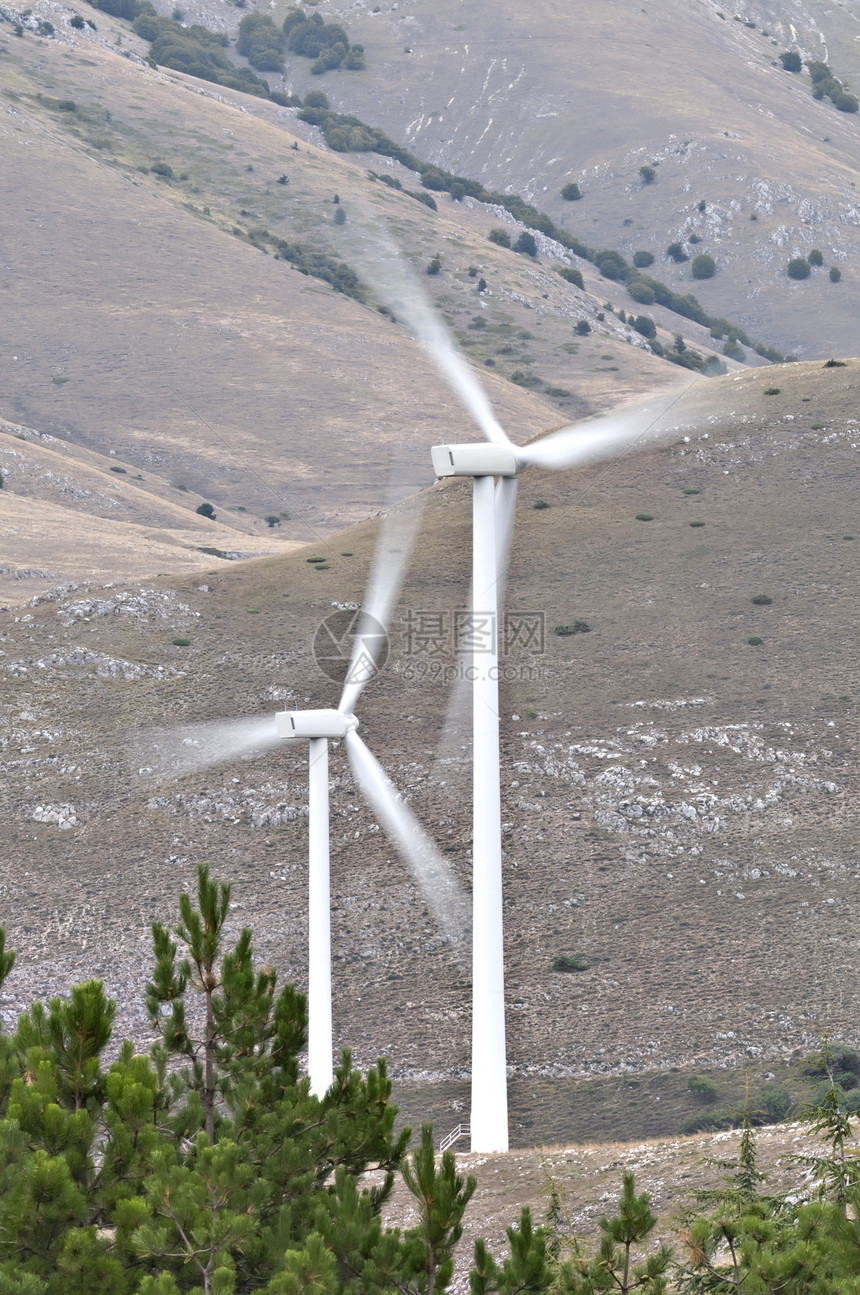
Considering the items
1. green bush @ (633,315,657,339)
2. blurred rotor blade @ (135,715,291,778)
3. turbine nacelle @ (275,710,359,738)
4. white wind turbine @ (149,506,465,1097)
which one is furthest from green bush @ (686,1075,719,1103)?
green bush @ (633,315,657,339)

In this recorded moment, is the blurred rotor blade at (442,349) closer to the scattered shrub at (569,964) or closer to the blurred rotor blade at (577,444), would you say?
the blurred rotor blade at (577,444)

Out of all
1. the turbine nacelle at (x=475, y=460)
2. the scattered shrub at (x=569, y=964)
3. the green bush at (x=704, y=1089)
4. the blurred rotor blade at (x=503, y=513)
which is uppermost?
the turbine nacelle at (x=475, y=460)

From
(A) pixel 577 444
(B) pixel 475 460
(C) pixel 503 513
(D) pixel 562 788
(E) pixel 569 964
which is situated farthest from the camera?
(D) pixel 562 788

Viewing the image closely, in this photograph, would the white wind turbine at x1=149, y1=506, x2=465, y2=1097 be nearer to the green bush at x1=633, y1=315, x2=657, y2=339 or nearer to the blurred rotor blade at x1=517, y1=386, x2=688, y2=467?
Result: the blurred rotor blade at x1=517, y1=386, x2=688, y2=467

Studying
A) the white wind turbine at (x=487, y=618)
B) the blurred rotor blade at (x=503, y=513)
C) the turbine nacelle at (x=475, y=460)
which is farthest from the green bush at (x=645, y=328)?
the turbine nacelle at (x=475, y=460)

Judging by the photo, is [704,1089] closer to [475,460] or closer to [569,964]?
[569,964]

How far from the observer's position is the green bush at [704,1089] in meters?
40.4

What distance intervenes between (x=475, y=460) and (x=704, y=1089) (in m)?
24.6

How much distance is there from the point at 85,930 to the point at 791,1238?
42093mm

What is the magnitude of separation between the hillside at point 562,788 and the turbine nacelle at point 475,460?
23.3 metres

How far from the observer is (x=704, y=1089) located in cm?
4041

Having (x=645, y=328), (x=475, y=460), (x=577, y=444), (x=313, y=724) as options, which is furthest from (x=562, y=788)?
(x=645, y=328)

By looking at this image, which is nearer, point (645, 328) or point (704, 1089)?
point (704, 1089)

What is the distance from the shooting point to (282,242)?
183 meters
